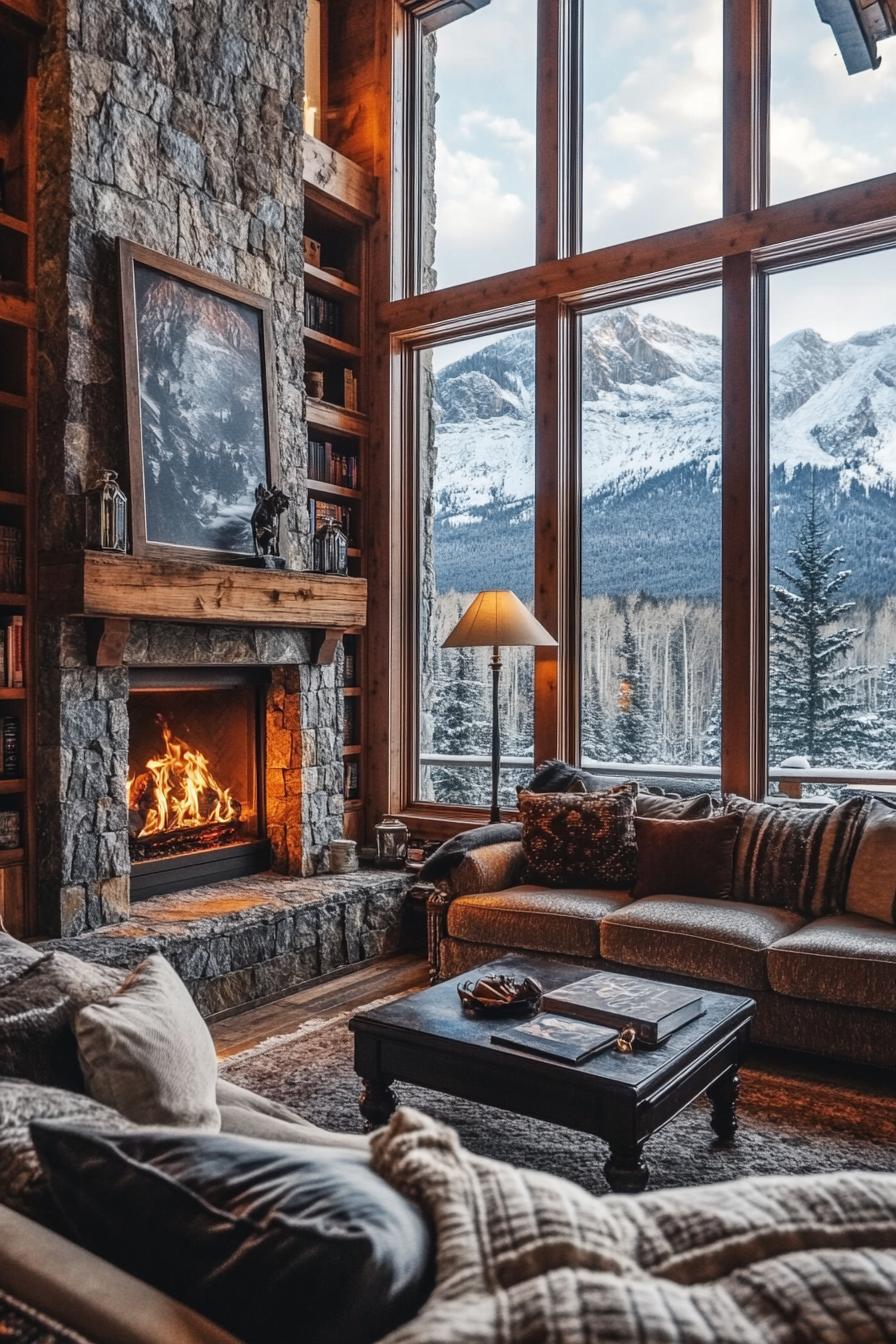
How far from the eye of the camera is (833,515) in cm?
446

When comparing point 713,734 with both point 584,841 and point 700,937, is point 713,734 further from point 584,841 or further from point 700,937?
point 700,937

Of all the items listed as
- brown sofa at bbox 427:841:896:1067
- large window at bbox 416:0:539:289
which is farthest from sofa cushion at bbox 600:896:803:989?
large window at bbox 416:0:539:289

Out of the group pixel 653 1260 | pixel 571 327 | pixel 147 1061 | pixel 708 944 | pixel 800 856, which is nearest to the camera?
pixel 653 1260

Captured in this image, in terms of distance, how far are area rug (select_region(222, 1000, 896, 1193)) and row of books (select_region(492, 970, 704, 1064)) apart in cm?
41

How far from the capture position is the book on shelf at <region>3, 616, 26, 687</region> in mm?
3895

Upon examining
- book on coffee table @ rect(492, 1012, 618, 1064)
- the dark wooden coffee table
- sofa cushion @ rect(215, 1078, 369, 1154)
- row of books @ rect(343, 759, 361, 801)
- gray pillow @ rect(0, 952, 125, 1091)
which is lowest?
the dark wooden coffee table

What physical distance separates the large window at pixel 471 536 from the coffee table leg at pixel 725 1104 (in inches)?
99.4

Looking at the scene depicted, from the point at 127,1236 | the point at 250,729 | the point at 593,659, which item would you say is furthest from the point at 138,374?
the point at 127,1236

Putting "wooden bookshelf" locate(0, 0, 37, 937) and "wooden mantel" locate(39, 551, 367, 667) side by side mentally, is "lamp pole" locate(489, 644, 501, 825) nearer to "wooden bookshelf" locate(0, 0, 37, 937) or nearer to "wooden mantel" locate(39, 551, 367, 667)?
"wooden mantel" locate(39, 551, 367, 667)

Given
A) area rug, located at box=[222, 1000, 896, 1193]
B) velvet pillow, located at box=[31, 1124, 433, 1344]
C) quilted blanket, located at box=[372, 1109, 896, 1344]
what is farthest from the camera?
area rug, located at box=[222, 1000, 896, 1193]

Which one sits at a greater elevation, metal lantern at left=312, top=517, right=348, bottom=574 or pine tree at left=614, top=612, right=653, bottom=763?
metal lantern at left=312, top=517, right=348, bottom=574

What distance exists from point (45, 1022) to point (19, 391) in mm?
3177

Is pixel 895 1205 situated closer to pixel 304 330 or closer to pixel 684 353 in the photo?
pixel 684 353

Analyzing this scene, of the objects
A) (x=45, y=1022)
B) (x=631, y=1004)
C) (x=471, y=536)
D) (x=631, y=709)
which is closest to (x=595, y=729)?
(x=631, y=709)
